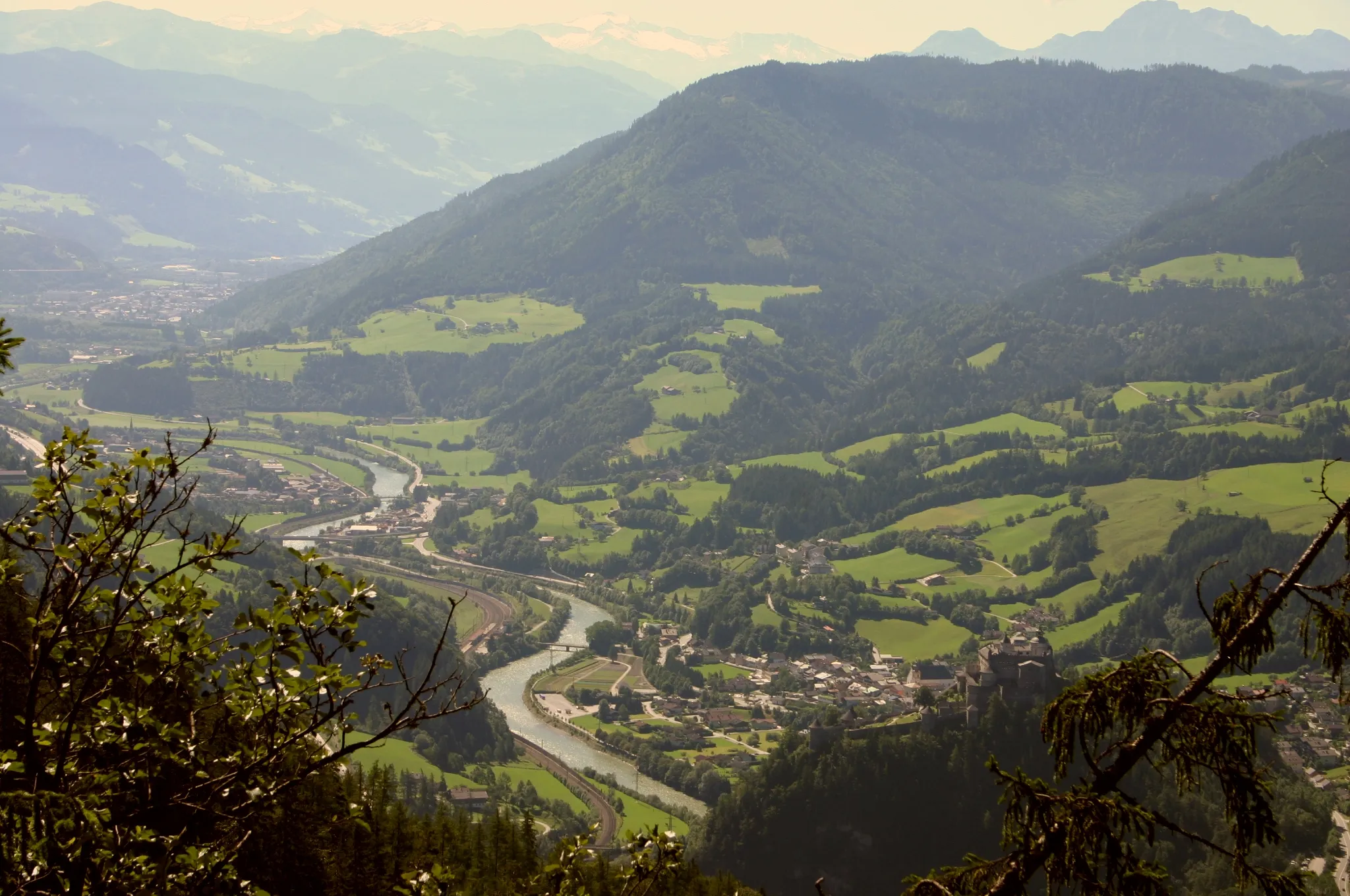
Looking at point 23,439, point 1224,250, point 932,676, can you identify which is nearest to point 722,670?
point 932,676

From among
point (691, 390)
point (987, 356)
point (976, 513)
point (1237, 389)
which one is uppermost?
point (1237, 389)

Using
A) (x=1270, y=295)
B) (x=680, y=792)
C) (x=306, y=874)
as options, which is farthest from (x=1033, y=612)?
(x=1270, y=295)

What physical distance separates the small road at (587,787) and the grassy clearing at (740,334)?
9968cm

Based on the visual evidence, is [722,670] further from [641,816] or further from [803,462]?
[803,462]

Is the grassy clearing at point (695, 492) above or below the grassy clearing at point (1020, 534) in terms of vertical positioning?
below

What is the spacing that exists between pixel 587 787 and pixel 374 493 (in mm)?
71530

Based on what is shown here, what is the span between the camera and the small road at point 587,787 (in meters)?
59.9

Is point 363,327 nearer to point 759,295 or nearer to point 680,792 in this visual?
point 759,295

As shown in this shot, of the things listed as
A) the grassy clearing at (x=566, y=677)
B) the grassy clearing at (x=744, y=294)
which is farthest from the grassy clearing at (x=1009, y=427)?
the grassy clearing at (x=566, y=677)

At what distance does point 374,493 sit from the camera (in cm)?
13150

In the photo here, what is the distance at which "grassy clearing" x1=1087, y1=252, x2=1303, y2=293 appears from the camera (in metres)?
181

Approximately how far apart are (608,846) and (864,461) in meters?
76.8

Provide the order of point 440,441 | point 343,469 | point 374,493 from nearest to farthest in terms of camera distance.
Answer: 1. point 374,493
2. point 343,469
3. point 440,441

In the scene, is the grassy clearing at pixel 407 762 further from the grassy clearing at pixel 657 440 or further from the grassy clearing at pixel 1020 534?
the grassy clearing at pixel 657 440
